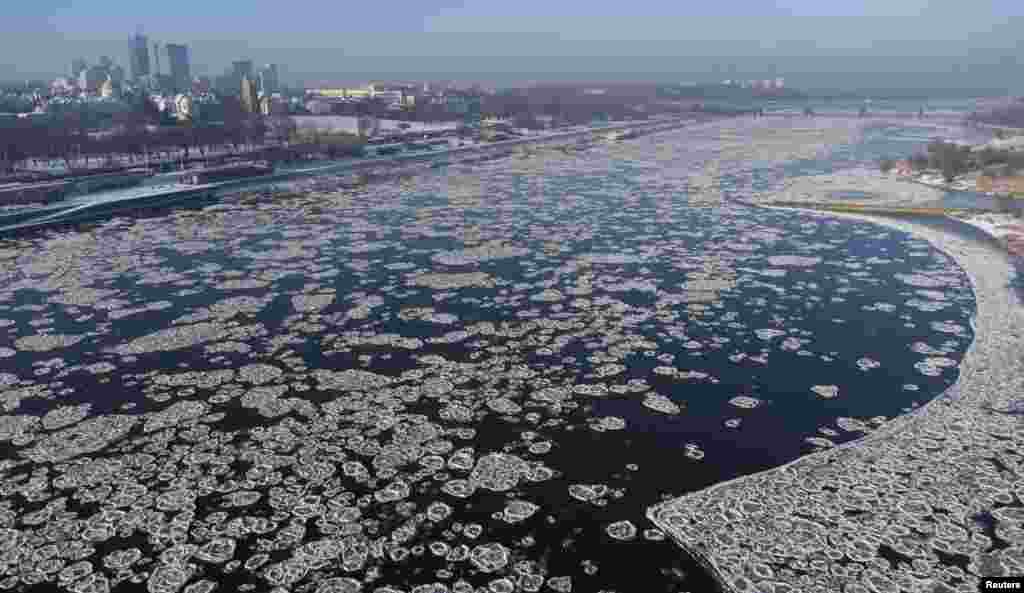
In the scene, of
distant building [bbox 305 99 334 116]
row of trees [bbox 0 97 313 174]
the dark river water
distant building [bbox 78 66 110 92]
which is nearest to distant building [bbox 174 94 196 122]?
row of trees [bbox 0 97 313 174]

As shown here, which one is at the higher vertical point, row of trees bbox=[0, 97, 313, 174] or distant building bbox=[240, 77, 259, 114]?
distant building bbox=[240, 77, 259, 114]

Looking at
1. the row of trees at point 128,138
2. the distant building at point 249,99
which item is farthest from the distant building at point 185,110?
the distant building at point 249,99

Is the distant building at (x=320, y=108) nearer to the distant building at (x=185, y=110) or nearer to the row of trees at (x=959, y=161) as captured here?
the distant building at (x=185, y=110)

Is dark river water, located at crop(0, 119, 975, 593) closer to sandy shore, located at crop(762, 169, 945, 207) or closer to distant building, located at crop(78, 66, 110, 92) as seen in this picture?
sandy shore, located at crop(762, 169, 945, 207)

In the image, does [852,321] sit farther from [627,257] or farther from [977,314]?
[627,257]

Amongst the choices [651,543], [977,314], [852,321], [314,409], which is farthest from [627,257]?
[651,543]

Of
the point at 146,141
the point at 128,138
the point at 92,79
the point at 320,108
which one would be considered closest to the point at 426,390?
the point at 146,141
